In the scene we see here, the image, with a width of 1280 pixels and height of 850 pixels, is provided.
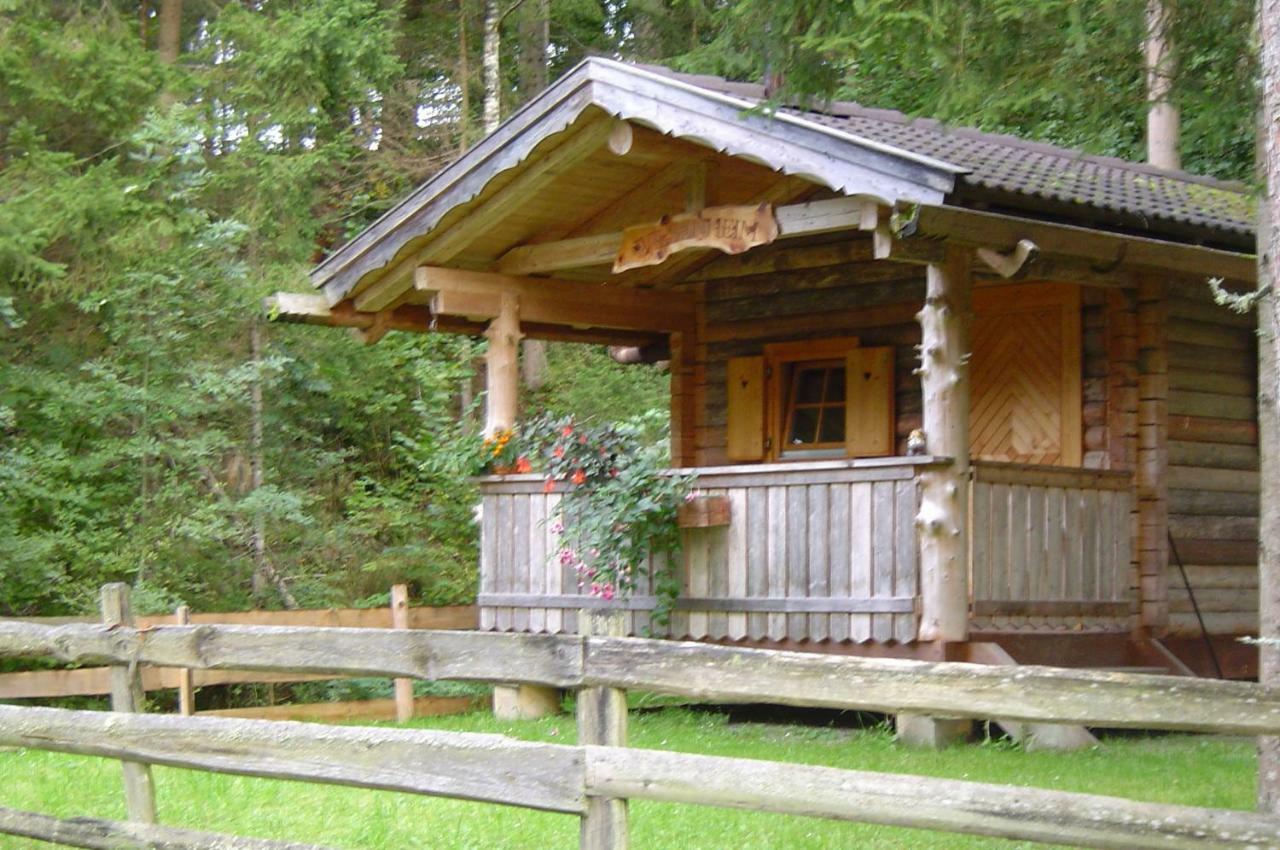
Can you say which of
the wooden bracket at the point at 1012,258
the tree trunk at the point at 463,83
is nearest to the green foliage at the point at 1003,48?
the wooden bracket at the point at 1012,258

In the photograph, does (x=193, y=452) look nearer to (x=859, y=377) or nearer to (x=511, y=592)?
(x=511, y=592)

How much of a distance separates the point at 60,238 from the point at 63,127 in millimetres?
1644

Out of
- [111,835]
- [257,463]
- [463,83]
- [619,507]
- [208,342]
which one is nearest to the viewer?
[111,835]

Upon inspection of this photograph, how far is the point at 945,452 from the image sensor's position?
11.3m

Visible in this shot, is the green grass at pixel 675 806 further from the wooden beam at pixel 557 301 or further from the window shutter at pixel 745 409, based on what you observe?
the wooden beam at pixel 557 301

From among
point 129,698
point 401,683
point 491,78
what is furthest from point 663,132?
point 491,78

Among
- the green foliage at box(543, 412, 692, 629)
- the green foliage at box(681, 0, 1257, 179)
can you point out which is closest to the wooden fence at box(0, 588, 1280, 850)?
the green foliage at box(681, 0, 1257, 179)

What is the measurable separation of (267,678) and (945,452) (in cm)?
666

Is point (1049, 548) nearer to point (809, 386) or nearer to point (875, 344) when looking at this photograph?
point (875, 344)

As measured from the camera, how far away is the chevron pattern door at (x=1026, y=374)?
44.7ft

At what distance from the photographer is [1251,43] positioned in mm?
8961

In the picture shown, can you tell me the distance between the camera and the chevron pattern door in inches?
536

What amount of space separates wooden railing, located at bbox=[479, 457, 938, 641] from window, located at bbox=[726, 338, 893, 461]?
2.60m

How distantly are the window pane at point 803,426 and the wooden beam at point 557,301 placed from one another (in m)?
1.54
